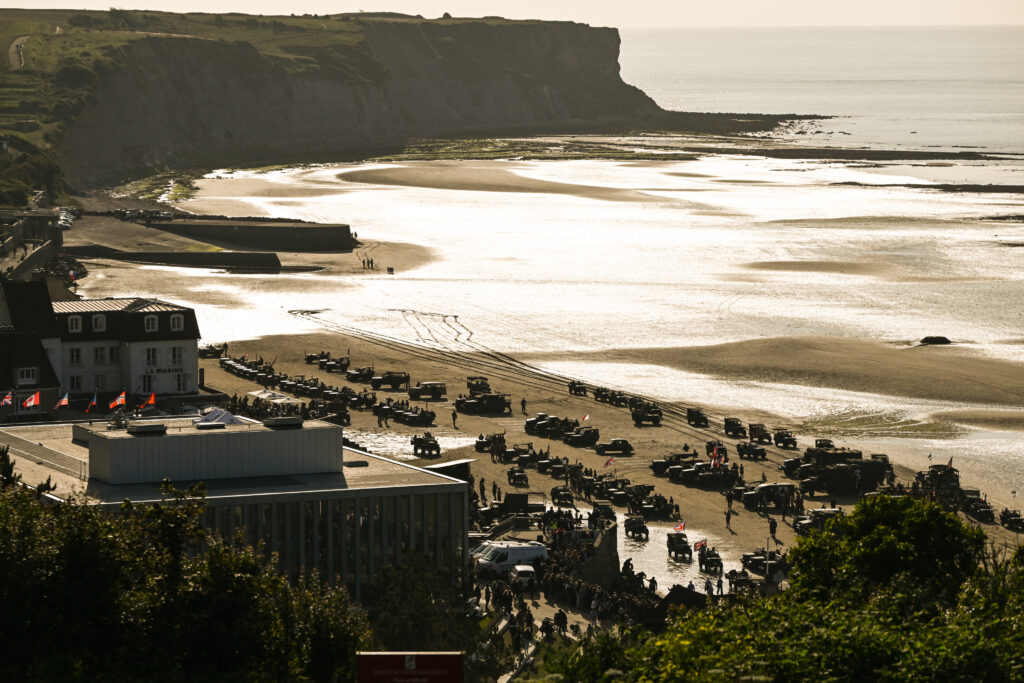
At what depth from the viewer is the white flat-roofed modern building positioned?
148 feet

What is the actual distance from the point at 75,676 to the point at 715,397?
6402 centimetres

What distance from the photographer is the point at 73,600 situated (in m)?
31.0

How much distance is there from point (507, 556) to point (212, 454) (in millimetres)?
12504

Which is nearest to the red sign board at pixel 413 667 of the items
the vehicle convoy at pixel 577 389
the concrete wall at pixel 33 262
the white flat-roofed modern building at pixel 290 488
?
the white flat-roofed modern building at pixel 290 488

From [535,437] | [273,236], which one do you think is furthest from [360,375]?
[273,236]

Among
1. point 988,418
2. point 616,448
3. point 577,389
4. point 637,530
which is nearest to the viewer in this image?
point 637,530

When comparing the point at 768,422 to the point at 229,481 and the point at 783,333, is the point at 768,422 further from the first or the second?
the point at 229,481

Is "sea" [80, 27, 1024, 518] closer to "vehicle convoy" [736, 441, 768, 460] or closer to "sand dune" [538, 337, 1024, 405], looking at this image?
"sand dune" [538, 337, 1024, 405]

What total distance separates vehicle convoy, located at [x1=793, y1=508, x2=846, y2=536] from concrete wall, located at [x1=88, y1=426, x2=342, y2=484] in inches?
837

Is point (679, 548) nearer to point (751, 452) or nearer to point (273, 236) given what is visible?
point (751, 452)

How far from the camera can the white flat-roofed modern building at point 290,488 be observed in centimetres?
4512

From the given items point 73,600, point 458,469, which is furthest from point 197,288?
point 73,600

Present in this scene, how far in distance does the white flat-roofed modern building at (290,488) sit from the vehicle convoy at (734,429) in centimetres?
3325

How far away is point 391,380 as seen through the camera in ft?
304
